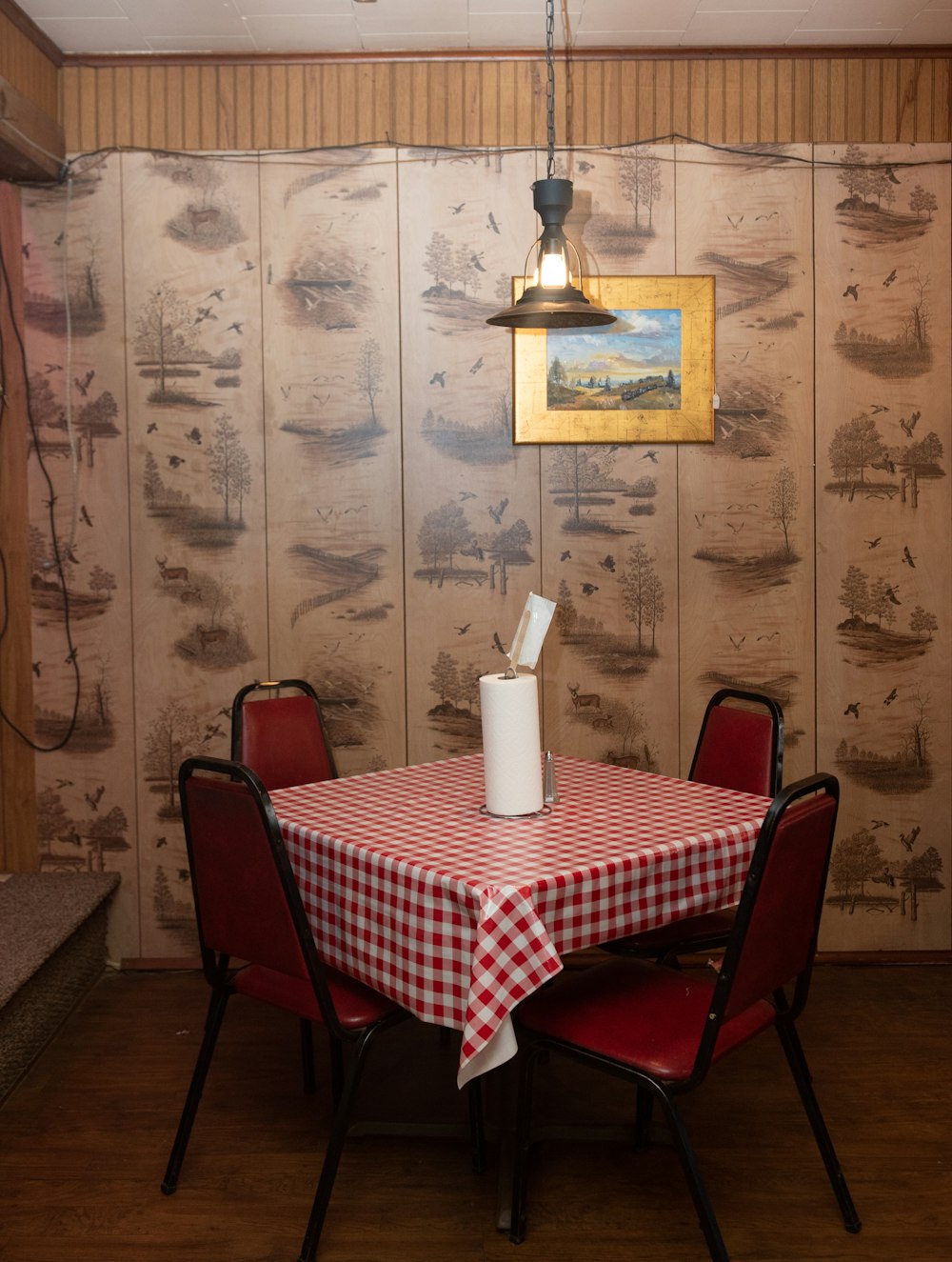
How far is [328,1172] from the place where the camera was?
221 cm

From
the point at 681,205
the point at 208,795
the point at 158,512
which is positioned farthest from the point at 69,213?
the point at 208,795

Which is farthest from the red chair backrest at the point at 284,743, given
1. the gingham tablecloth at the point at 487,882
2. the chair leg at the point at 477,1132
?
the chair leg at the point at 477,1132

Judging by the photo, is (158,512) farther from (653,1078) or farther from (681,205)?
(653,1078)

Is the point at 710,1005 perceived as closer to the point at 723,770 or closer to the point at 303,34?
the point at 723,770

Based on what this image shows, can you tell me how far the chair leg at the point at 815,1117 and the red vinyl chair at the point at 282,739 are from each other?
1.53 metres

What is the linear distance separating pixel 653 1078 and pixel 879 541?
2.38 metres

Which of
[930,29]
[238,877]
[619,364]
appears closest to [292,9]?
[619,364]

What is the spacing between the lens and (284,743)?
10.8 ft

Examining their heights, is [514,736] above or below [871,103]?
below

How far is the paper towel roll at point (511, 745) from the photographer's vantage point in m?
2.48

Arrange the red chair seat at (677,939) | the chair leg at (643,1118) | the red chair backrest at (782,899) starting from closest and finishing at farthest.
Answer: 1. the red chair backrest at (782,899)
2. the chair leg at (643,1118)
3. the red chair seat at (677,939)

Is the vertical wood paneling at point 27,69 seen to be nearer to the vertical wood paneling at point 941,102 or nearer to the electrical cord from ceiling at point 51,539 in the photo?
the electrical cord from ceiling at point 51,539

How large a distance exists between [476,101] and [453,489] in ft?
4.13

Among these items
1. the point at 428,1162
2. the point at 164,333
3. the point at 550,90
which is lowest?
the point at 428,1162
